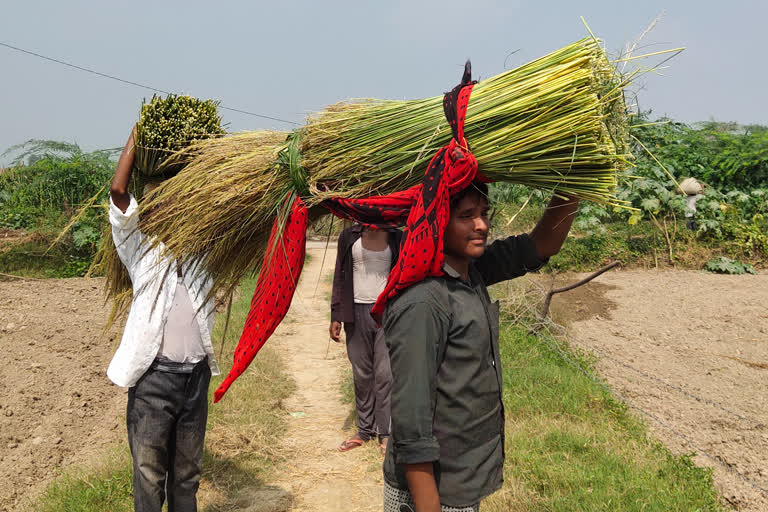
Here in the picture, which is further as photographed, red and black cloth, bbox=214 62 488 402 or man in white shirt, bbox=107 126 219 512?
man in white shirt, bbox=107 126 219 512

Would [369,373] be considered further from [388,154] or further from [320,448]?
[388,154]

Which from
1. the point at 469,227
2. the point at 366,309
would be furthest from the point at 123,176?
the point at 366,309

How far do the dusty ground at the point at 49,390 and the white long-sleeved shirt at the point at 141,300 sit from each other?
1.86m

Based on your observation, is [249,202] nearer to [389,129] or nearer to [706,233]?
[389,129]

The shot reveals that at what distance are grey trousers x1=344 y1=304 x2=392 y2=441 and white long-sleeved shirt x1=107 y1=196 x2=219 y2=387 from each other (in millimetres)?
1761

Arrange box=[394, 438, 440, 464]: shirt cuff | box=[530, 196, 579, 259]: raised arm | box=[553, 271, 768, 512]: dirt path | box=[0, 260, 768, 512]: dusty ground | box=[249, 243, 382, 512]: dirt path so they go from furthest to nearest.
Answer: box=[553, 271, 768, 512]: dirt path
box=[0, 260, 768, 512]: dusty ground
box=[249, 243, 382, 512]: dirt path
box=[530, 196, 579, 259]: raised arm
box=[394, 438, 440, 464]: shirt cuff

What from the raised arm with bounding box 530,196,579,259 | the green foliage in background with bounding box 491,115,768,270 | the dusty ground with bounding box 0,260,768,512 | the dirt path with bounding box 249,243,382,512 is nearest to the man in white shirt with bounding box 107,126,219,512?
the dusty ground with bounding box 0,260,768,512

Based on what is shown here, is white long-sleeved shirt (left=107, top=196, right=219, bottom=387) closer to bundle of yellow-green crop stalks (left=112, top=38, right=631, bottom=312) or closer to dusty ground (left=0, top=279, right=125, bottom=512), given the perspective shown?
bundle of yellow-green crop stalks (left=112, top=38, right=631, bottom=312)

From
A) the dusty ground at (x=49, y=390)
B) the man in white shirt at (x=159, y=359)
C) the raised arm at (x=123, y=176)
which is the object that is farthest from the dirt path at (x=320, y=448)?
the dusty ground at (x=49, y=390)

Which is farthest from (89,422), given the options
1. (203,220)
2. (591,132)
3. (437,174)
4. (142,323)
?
(591,132)

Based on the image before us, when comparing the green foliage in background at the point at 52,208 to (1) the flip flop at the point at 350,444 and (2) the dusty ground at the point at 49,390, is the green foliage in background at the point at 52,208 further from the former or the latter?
(1) the flip flop at the point at 350,444

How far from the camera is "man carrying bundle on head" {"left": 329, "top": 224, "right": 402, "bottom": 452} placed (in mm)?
3934

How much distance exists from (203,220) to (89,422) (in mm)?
3328

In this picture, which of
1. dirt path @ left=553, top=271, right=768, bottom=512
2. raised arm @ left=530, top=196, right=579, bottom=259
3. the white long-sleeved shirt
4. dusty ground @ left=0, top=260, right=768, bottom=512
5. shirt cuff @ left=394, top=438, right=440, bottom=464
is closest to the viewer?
shirt cuff @ left=394, top=438, right=440, bottom=464
